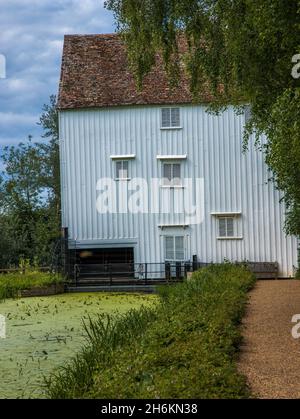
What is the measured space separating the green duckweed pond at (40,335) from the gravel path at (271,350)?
9.16 ft

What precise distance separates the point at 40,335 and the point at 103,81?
67.7 feet

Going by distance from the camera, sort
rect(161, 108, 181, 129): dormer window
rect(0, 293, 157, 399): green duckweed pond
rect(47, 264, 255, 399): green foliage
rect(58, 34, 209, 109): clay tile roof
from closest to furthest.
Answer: rect(47, 264, 255, 399): green foliage
rect(0, 293, 157, 399): green duckweed pond
rect(58, 34, 209, 109): clay tile roof
rect(161, 108, 181, 129): dormer window

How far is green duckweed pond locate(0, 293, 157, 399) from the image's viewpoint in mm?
11234

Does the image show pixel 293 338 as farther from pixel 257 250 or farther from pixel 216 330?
pixel 257 250

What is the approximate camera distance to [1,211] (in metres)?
44.6

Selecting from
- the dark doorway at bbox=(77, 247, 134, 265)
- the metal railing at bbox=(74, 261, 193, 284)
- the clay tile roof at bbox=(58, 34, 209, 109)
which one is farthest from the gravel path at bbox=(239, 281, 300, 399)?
the clay tile roof at bbox=(58, 34, 209, 109)

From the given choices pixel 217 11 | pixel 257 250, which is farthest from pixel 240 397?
pixel 257 250

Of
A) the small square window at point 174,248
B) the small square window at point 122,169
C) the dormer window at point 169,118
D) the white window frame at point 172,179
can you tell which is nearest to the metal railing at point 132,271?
the small square window at point 174,248

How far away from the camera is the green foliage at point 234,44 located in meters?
12.6

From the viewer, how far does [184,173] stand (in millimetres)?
34125

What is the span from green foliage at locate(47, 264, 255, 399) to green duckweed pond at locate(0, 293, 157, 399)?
1.90ft

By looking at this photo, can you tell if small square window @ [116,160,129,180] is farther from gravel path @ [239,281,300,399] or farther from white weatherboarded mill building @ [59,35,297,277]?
gravel path @ [239,281,300,399]

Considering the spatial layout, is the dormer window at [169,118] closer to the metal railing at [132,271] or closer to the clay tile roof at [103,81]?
the clay tile roof at [103,81]

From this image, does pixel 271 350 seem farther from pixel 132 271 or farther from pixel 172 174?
pixel 172 174
